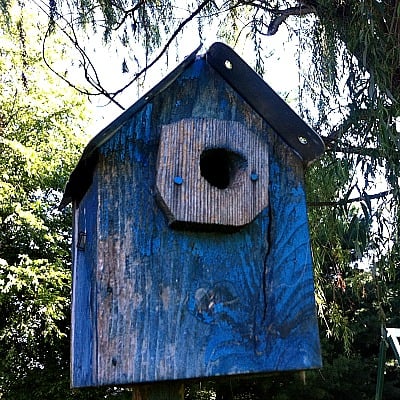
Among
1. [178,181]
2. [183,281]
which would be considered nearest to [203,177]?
[178,181]

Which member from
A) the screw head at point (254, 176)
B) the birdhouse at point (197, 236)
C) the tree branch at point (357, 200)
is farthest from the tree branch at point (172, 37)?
the screw head at point (254, 176)

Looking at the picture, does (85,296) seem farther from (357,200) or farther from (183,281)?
(357,200)

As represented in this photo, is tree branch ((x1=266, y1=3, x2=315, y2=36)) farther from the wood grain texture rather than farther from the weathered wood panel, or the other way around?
the weathered wood panel

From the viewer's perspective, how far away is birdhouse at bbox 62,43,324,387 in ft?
3.30

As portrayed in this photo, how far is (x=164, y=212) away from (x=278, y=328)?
29 centimetres

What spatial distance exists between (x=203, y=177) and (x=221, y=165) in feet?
0.36

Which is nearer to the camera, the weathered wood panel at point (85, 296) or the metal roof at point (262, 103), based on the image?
the weathered wood panel at point (85, 296)

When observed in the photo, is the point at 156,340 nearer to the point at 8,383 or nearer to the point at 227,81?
the point at 227,81

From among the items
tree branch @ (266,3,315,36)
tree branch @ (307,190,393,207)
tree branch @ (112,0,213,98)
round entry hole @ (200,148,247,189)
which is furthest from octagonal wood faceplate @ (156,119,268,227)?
tree branch @ (266,3,315,36)

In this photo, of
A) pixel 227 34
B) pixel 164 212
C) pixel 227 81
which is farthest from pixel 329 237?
pixel 164 212

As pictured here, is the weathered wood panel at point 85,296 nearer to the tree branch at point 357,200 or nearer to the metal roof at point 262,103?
the metal roof at point 262,103

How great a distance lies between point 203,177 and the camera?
114cm

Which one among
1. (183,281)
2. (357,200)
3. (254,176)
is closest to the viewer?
(183,281)

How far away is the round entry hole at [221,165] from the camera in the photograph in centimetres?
117
